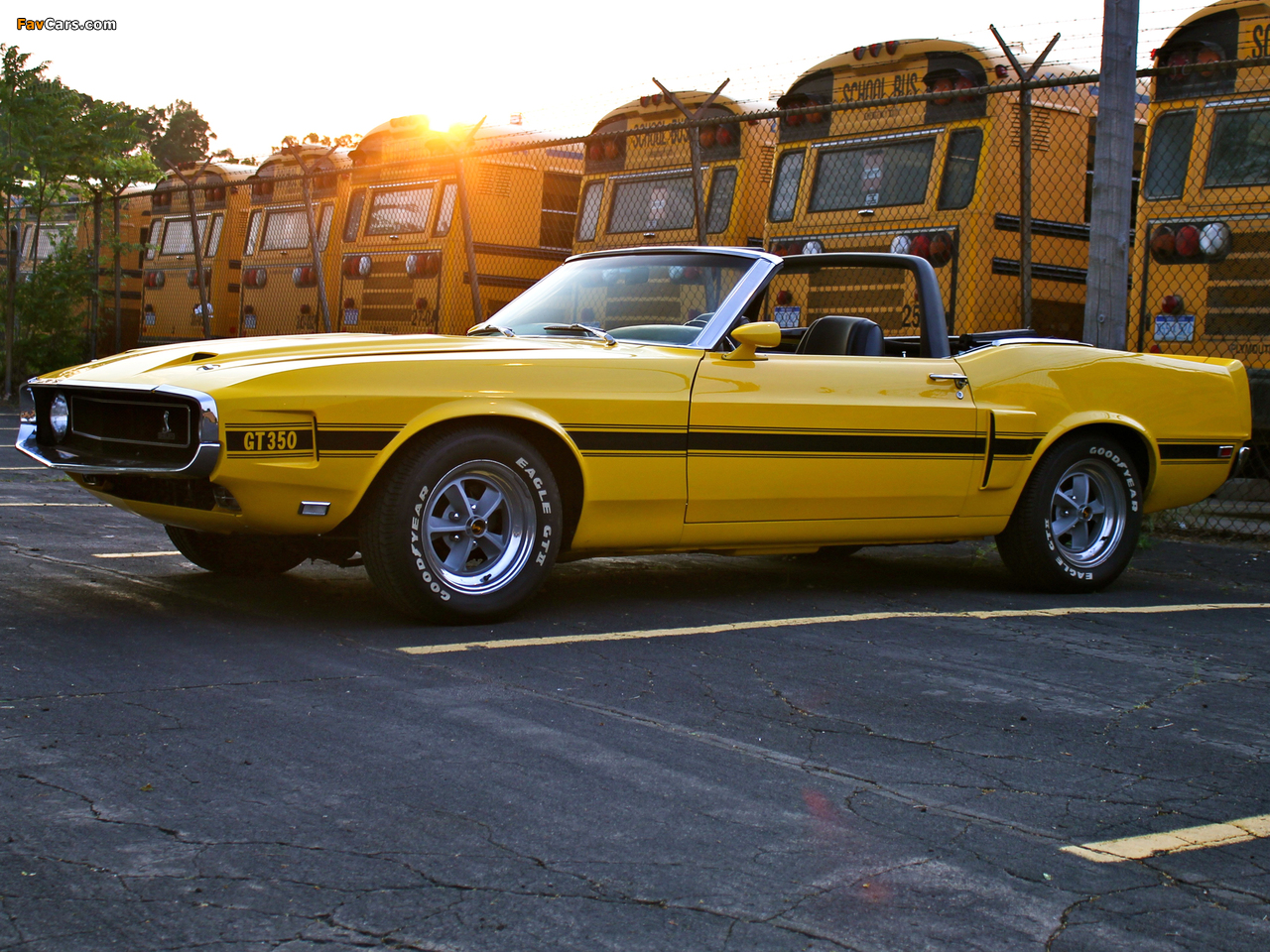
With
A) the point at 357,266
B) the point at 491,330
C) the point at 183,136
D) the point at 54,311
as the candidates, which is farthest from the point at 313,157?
the point at 183,136

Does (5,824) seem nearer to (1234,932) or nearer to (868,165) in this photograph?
(1234,932)

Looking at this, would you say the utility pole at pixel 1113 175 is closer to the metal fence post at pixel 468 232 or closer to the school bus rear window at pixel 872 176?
the school bus rear window at pixel 872 176

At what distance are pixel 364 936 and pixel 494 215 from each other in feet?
39.9

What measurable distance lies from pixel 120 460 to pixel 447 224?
9501mm

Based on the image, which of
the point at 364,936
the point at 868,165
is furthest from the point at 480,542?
the point at 868,165

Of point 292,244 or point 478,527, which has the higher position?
point 292,244

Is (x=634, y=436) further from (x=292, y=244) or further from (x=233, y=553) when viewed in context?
(x=292, y=244)

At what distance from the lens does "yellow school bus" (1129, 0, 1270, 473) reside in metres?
9.09

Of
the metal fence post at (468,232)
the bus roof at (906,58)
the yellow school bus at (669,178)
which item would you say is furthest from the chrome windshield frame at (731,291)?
the metal fence post at (468,232)

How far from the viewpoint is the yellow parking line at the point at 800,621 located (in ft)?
15.3

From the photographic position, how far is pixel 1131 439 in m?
6.66

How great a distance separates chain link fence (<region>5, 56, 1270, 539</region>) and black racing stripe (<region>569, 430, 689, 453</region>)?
771mm

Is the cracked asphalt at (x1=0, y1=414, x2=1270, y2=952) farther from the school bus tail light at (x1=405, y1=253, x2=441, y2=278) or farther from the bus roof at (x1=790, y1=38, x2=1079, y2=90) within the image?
the school bus tail light at (x1=405, y1=253, x2=441, y2=278)

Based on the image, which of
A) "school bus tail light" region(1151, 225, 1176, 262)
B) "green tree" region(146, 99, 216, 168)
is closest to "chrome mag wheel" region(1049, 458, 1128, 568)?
"school bus tail light" region(1151, 225, 1176, 262)
